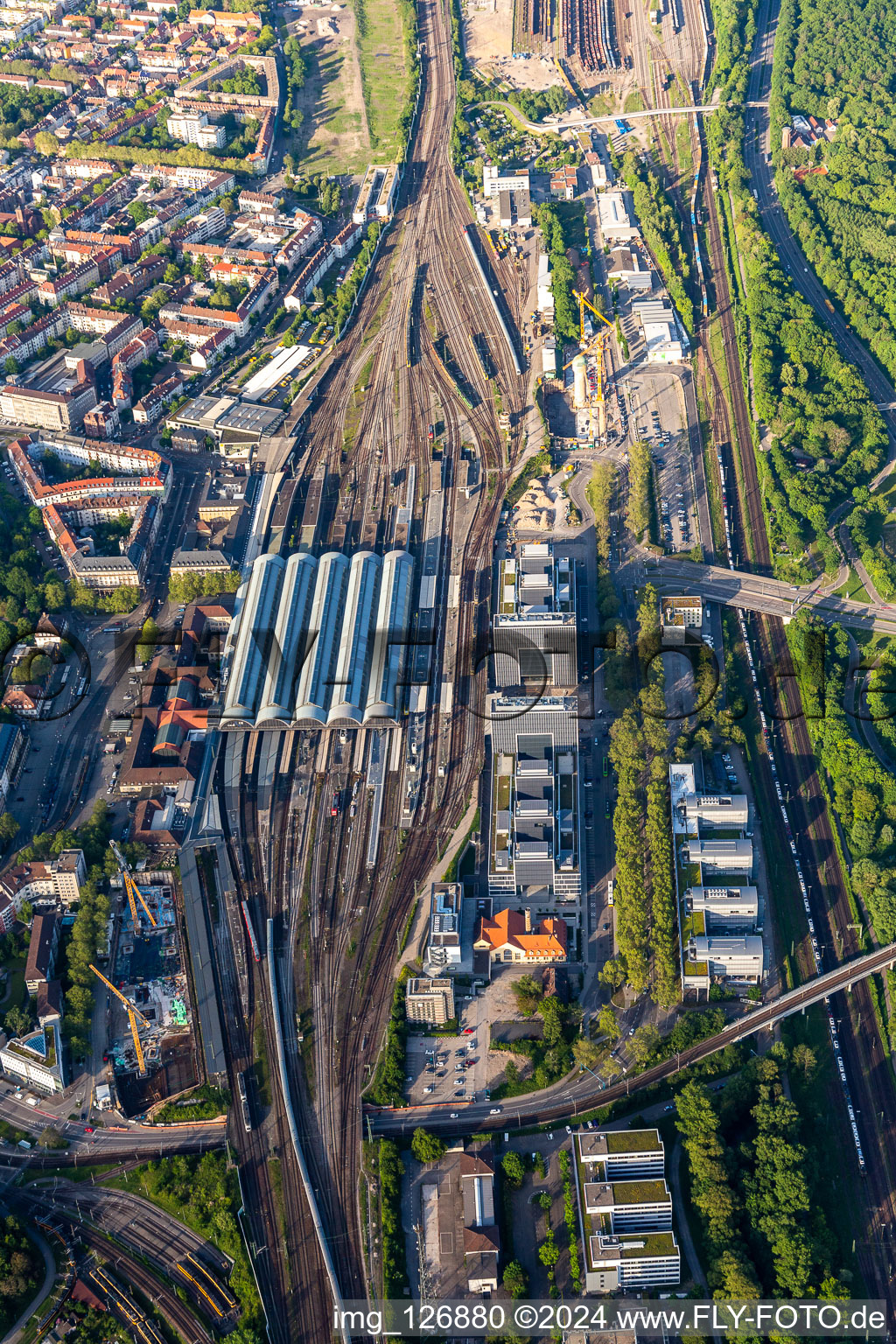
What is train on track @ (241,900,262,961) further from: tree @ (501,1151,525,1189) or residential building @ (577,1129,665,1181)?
residential building @ (577,1129,665,1181)

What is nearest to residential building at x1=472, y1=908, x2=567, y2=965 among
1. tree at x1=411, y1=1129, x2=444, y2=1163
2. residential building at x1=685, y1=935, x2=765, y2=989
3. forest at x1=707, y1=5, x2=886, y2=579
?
residential building at x1=685, y1=935, x2=765, y2=989

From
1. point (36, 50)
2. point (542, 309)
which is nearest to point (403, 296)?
point (542, 309)

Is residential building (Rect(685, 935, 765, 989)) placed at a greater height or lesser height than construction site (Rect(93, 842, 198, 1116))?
greater

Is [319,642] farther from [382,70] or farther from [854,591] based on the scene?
[382,70]

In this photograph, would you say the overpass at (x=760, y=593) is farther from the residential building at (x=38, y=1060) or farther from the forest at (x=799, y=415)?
the residential building at (x=38, y=1060)

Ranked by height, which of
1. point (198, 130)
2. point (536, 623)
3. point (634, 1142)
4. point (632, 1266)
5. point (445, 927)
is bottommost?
point (632, 1266)

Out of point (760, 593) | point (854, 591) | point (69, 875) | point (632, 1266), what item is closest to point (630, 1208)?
point (632, 1266)

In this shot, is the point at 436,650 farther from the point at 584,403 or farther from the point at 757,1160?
the point at 757,1160
